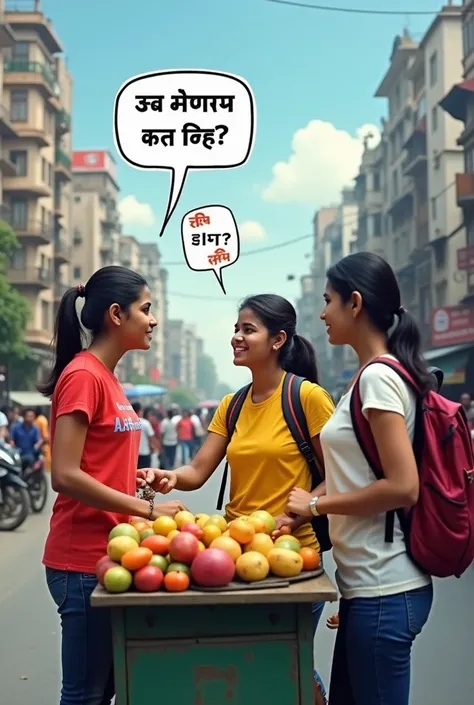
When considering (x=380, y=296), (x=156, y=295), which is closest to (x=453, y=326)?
(x=380, y=296)

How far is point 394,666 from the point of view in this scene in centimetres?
257

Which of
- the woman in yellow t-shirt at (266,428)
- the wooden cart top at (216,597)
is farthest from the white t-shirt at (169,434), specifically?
the wooden cart top at (216,597)

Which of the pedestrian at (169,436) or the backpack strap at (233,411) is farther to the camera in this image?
the pedestrian at (169,436)

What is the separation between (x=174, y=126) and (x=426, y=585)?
4.11 m

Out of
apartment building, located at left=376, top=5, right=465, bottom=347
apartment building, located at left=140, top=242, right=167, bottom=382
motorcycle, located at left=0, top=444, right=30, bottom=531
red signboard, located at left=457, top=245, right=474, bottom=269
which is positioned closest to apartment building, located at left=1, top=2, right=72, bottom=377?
apartment building, located at left=376, top=5, right=465, bottom=347

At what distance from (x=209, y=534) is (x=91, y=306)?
886 millimetres

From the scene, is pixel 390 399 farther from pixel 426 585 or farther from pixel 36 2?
pixel 36 2

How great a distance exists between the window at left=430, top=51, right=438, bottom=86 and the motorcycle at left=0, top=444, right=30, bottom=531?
31.8 m

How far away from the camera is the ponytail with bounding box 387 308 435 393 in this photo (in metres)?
2.60

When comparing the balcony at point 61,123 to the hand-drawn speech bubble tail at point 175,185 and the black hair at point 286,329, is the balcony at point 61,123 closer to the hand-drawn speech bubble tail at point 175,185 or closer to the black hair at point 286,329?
the hand-drawn speech bubble tail at point 175,185

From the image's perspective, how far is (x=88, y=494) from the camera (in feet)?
9.07

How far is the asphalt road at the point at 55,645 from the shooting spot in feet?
15.0

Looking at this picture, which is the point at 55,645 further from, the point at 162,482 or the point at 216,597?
the point at 216,597

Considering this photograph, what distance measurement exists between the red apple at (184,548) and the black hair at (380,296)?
80 centimetres
